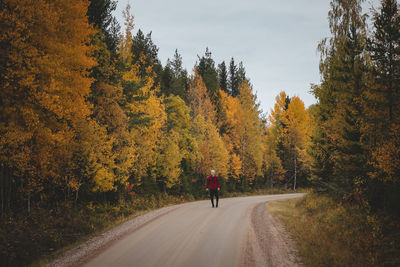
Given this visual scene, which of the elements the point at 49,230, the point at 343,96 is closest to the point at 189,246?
the point at 49,230

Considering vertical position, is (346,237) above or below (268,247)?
below

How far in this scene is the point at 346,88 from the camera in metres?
11.8

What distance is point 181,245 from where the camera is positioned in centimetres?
702

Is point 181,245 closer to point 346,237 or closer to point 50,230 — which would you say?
point 50,230

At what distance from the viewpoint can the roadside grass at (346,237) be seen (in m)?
6.37

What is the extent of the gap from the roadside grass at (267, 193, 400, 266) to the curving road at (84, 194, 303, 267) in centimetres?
193

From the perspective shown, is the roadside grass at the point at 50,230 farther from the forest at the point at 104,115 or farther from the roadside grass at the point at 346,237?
the roadside grass at the point at 346,237

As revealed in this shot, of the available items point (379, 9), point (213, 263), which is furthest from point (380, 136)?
point (213, 263)

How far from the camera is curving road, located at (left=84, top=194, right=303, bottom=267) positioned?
589 centimetres

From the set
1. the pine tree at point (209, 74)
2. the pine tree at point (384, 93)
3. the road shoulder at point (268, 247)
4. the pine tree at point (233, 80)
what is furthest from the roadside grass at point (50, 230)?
the pine tree at point (233, 80)

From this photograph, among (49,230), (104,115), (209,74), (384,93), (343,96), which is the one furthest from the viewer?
(209,74)

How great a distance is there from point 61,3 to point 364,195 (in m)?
15.6

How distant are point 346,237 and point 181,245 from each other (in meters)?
5.95

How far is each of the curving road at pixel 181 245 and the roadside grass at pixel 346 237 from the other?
193 centimetres
